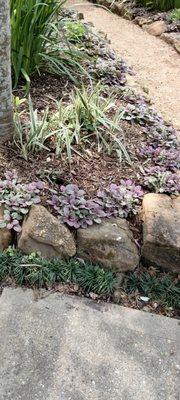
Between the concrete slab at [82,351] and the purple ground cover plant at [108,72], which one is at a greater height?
the purple ground cover plant at [108,72]

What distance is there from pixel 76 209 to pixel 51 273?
31cm

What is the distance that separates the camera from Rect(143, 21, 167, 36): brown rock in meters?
4.61

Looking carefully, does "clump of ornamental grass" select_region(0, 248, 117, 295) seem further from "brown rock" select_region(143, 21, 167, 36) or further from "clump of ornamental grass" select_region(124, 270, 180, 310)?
"brown rock" select_region(143, 21, 167, 36)

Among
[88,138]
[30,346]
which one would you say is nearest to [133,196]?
[88,138]

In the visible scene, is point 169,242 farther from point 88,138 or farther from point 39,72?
point 39,72

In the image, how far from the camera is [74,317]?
6.36ft

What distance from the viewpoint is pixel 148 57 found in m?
4.11

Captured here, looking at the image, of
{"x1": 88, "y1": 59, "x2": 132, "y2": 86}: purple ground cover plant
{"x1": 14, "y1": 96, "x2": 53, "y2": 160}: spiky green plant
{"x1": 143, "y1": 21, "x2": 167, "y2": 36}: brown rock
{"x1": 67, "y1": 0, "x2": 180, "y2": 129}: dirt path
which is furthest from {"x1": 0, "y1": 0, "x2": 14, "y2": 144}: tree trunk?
{"x1": 143, "y1": 21, "x2": 167, "y2": 36}: brown rock

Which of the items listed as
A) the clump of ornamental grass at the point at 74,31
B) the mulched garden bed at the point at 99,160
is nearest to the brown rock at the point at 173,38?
the clump of ornamental grass at the point at 74,31

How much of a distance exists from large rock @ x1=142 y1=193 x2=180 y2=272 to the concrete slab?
0.90 ft

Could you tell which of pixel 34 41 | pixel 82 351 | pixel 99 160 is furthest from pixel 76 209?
pixel 34 41

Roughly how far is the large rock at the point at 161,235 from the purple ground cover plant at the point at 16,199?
53 centimetres

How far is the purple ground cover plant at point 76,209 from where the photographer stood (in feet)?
6.95

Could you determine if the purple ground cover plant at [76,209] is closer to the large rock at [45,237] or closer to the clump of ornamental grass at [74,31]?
the large rock at [45,237]
